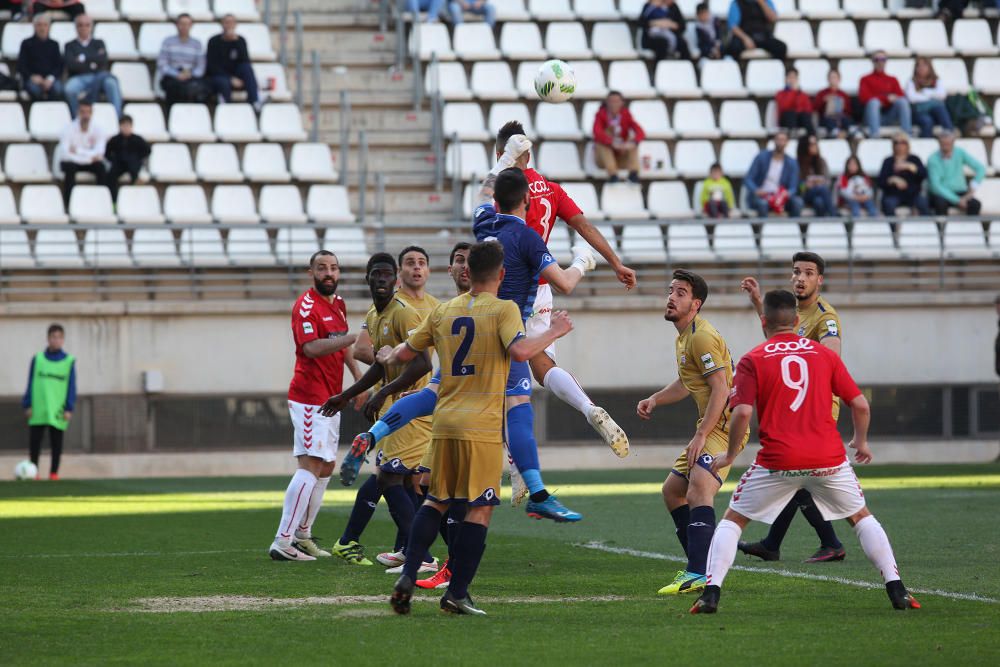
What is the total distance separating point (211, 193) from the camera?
79.6ft

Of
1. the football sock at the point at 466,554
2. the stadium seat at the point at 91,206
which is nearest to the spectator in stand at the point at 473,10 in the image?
the stadium seat at the point at 91,206

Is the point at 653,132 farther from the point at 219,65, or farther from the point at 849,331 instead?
the point at 219,65

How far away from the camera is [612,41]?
27.3 metres

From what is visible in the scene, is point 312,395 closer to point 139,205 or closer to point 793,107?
point 139,205

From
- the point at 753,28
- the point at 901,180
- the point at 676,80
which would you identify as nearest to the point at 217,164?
the point at 676,80

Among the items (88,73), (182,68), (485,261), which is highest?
(182,68)

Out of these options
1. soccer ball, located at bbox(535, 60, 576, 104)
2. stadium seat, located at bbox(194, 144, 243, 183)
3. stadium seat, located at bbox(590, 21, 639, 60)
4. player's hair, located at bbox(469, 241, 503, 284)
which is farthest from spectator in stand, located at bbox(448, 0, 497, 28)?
player's hair, located at bbox(469, 241, 503, 284)

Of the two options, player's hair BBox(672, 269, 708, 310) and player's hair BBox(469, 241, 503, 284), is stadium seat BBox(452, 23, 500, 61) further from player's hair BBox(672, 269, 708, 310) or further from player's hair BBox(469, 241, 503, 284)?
player's hair BBox(469, 241, 503, 284)

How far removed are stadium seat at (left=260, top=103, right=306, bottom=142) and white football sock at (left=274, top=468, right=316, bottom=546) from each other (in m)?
14.4

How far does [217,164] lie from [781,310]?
17.0m

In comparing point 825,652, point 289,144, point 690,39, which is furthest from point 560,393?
point 690,39

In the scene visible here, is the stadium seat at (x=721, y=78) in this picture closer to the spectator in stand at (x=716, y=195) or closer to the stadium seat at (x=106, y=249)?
the spectator in stand at (x=716, y=195)

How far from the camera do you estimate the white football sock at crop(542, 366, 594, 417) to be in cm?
980

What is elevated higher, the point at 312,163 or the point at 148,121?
the point at 148,121
